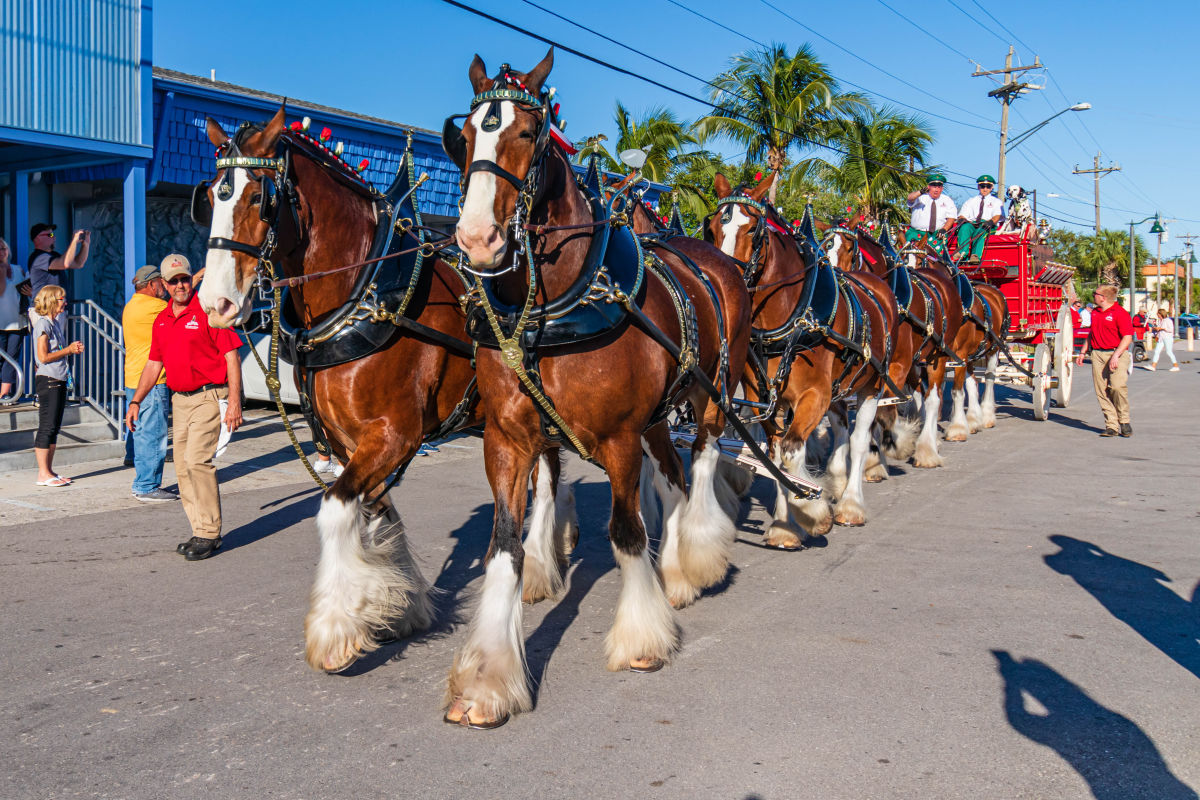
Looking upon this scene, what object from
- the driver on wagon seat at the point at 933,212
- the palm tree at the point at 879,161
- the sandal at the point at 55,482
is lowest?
the sandal at the point at 55,482

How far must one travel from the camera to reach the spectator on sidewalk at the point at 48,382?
914cm

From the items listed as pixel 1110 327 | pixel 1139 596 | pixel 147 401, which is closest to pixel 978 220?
pixel 1110 327

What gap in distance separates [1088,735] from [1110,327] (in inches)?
446

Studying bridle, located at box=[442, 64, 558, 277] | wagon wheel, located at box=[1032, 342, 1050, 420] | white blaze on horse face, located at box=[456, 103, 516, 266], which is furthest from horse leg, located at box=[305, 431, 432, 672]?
wagon wheel, located at box=[1032, 342, 1050, 420]

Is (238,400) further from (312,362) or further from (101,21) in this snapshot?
(101,21)

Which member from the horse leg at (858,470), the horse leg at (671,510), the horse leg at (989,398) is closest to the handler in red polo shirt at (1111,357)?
the horse leg at (989,398)

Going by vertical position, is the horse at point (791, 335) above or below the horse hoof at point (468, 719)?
above

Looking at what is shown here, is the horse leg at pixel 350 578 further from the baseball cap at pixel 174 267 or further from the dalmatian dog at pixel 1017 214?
the dalmatian dog at pixel 1017 214

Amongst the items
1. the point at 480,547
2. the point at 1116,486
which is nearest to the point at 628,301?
the point at 480,547

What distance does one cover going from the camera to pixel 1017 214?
14984 mm

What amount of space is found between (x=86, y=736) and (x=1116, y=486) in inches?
351

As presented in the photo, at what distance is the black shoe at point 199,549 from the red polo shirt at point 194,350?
102 cm

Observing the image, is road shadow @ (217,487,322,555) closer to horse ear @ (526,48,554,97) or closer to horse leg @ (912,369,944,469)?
horse ear @ (526,48,554,97)

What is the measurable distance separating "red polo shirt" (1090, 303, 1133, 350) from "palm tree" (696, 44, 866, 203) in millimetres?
11865
